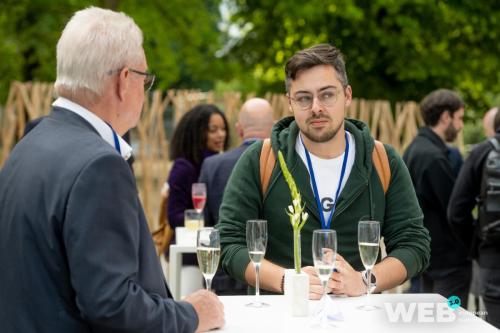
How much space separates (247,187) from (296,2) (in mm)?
15495

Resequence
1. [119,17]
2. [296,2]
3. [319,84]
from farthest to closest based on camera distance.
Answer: [296,2]
[319,84]
[119,17]

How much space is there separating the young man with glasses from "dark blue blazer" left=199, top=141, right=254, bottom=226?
2.23 metres

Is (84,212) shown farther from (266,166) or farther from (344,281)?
(266,166)

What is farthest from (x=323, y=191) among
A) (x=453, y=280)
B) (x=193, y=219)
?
(x=453, y=280)

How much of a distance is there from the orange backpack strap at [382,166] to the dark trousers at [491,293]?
1701 millimetres

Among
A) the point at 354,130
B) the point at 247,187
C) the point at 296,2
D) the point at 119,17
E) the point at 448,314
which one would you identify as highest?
the point at 296,2

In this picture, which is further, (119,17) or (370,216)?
(370,216)

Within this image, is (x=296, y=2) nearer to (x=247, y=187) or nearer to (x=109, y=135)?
(x=247, y=187)

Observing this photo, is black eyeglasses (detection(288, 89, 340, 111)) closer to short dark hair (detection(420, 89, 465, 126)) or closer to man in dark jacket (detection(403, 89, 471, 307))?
man in dark jacket (detection(403, 89, 471, 307))

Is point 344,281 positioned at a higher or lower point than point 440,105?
lower

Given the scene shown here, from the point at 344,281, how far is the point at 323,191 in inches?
20.0

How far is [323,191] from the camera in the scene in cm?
362

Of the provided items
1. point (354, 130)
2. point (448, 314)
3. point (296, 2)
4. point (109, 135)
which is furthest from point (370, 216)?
point (296, 2)

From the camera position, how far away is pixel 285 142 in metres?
3.74
